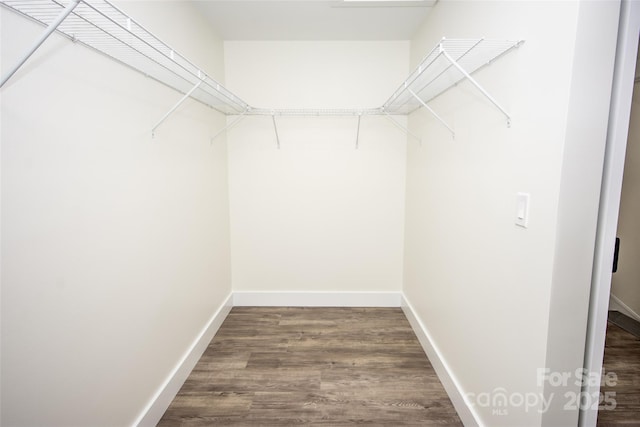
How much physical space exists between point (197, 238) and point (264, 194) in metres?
0.83

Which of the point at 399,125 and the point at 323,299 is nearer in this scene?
the point at 399,125

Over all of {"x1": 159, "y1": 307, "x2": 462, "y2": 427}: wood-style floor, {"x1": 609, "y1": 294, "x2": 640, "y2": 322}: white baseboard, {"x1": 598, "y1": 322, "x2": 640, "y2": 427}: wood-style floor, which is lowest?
{"x1": 159, "y1": 307, "x2": 462, "y2": 427}: wood-style floor

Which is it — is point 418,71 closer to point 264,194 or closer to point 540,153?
point 540,153

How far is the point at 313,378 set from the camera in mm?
1838

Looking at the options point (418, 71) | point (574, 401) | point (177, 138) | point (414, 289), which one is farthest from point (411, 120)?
point (574, 401)

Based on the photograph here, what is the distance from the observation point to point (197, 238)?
2039 millimetres

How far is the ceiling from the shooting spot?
6.32 feet

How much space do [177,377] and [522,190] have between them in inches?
83.2

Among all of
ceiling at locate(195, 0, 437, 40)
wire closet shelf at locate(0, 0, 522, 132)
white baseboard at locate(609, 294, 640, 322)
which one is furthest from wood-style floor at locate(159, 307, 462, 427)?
ceiling at locate(195, 0, 437, 40)

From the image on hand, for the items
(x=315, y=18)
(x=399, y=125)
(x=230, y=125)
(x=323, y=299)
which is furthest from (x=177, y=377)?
(x=315, y=18)

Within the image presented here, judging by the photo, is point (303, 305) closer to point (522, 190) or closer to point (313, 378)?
point (313, 378)

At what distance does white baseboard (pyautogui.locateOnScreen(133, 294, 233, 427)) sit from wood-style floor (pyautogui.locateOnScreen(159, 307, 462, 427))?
49 mm

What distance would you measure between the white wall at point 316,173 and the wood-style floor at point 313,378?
0.48 m

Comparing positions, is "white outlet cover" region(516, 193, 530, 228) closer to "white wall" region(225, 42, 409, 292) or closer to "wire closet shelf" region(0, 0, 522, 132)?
"wire closet shelf" region(0, 0, 522, 132)
